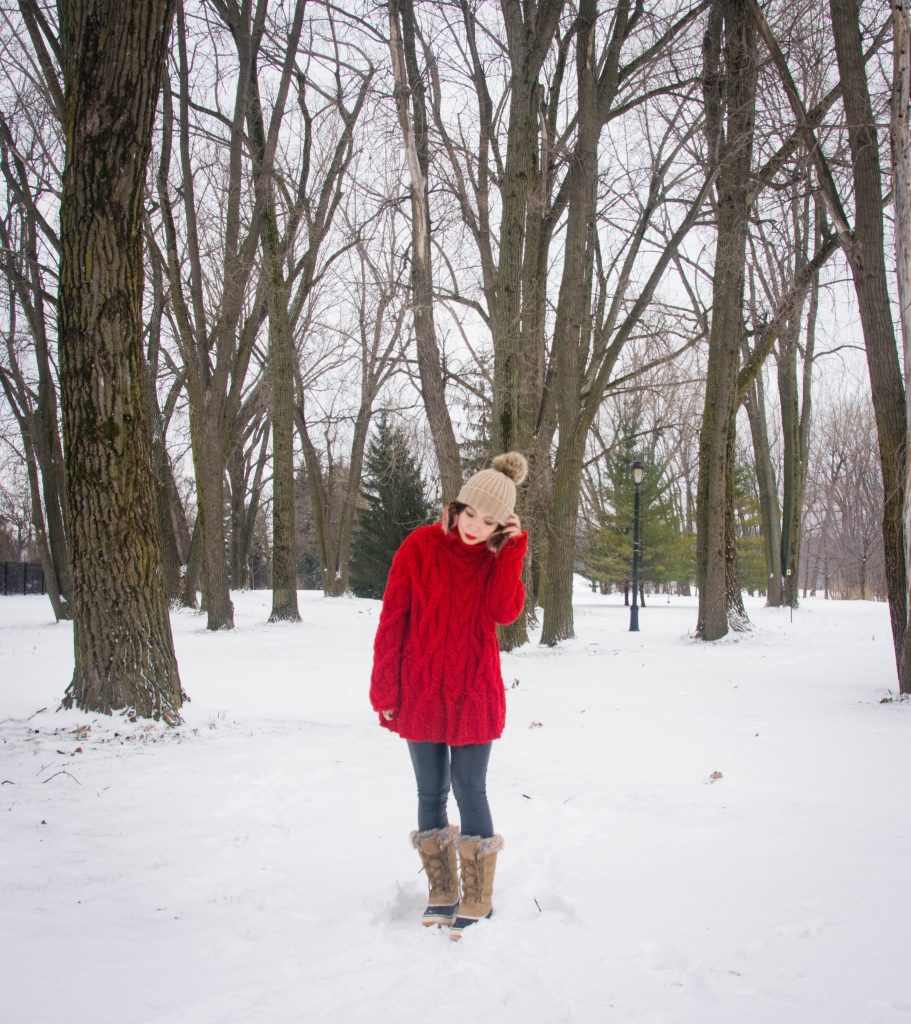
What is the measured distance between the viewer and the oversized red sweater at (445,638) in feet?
9.11

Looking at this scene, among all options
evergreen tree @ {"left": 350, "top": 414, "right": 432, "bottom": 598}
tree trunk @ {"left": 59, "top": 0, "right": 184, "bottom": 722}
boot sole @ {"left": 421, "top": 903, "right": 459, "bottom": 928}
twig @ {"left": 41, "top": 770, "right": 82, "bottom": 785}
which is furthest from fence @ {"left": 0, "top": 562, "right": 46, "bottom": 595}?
boot sole @ {"left": 421, "top": 903, "right": 459, "bottom": 928}

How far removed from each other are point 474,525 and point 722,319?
10811mm

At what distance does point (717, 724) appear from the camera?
6.25 m

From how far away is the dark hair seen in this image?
9.23ft

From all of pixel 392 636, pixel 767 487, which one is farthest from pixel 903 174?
pixel 767 487

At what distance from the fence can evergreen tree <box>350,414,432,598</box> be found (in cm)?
1410

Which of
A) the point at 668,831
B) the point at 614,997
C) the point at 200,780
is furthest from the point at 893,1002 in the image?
the point at 200,780

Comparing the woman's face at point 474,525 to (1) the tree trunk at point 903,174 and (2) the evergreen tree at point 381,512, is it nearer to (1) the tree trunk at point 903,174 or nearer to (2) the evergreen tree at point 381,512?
(1) the tree trunk at point 903,174

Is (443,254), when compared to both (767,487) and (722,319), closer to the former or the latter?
(722,319)

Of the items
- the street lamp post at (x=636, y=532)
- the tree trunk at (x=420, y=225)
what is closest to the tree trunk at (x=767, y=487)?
the street lamp post at (x=636, y=532)

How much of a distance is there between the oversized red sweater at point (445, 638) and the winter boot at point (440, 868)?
0.40 m

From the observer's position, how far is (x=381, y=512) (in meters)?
33.8

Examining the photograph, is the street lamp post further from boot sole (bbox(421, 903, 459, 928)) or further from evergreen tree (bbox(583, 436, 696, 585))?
evergreen tree (bbox(583, 436, 696, 585))

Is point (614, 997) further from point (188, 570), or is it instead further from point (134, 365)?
point (188, 570)
